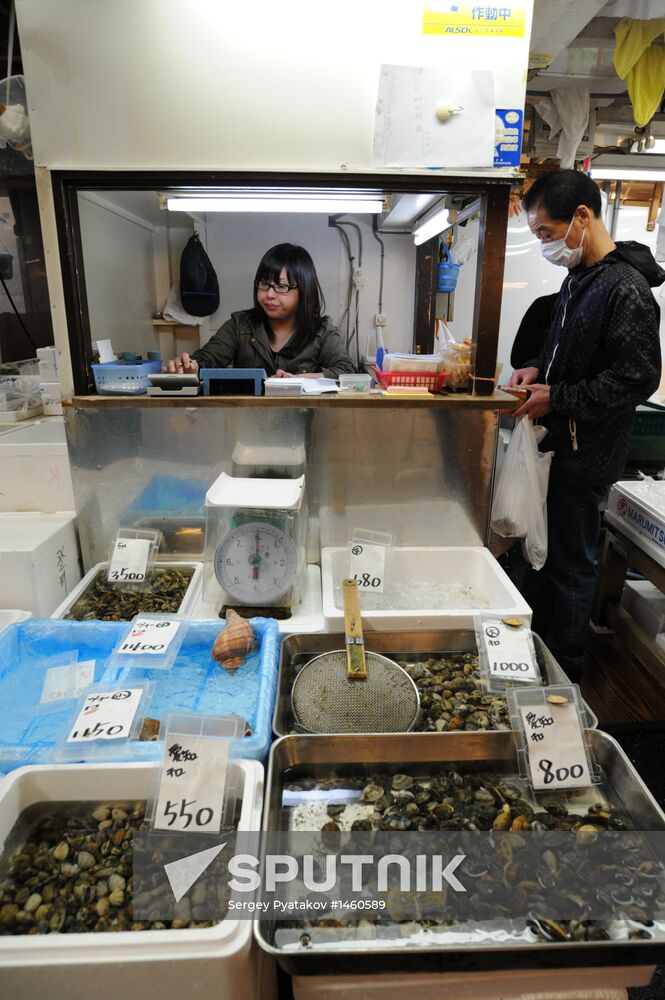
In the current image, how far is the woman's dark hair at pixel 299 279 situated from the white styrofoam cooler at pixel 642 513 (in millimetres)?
1708

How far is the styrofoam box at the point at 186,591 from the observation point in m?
1.70

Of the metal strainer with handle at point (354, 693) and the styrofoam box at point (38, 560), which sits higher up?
the styrofoam box at point (38, 560)

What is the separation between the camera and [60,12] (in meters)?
1.57

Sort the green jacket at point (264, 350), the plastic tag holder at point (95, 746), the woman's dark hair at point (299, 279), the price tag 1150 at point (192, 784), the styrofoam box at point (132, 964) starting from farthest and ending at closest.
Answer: the green jacket at point (264, 350)
the woman's dark hair at point (299, 279)
the plastic tag holder at point (95, 746)
the price tag 1150 at point (192, 784)
the styrofoam box at point (132, 964)

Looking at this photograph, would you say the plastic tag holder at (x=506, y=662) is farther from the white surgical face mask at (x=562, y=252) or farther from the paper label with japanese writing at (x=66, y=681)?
the white surgical face mask at (x=562, y=252)

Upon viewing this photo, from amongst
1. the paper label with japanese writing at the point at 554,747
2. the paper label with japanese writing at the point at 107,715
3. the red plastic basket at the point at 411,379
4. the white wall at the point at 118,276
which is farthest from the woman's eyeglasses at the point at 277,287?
the paper label with japanese writing at the point at 554,747

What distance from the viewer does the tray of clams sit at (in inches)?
36.4

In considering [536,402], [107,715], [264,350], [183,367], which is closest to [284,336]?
[264,350]

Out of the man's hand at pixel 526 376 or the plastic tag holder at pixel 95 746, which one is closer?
the plastic tag holder at pixel 95 746

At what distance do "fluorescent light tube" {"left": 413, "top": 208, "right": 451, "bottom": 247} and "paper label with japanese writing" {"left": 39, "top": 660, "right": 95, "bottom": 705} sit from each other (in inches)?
70.7

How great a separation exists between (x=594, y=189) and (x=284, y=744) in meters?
2.19

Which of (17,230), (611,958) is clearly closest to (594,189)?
(611,958)

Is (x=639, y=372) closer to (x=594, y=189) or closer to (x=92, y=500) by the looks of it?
(x=594, y=189)

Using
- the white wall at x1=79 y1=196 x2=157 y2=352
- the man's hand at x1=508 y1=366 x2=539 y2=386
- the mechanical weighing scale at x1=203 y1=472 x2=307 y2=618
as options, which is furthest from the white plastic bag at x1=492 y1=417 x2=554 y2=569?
the white wall at x1=79 y1=196 x2=157 y2=352
